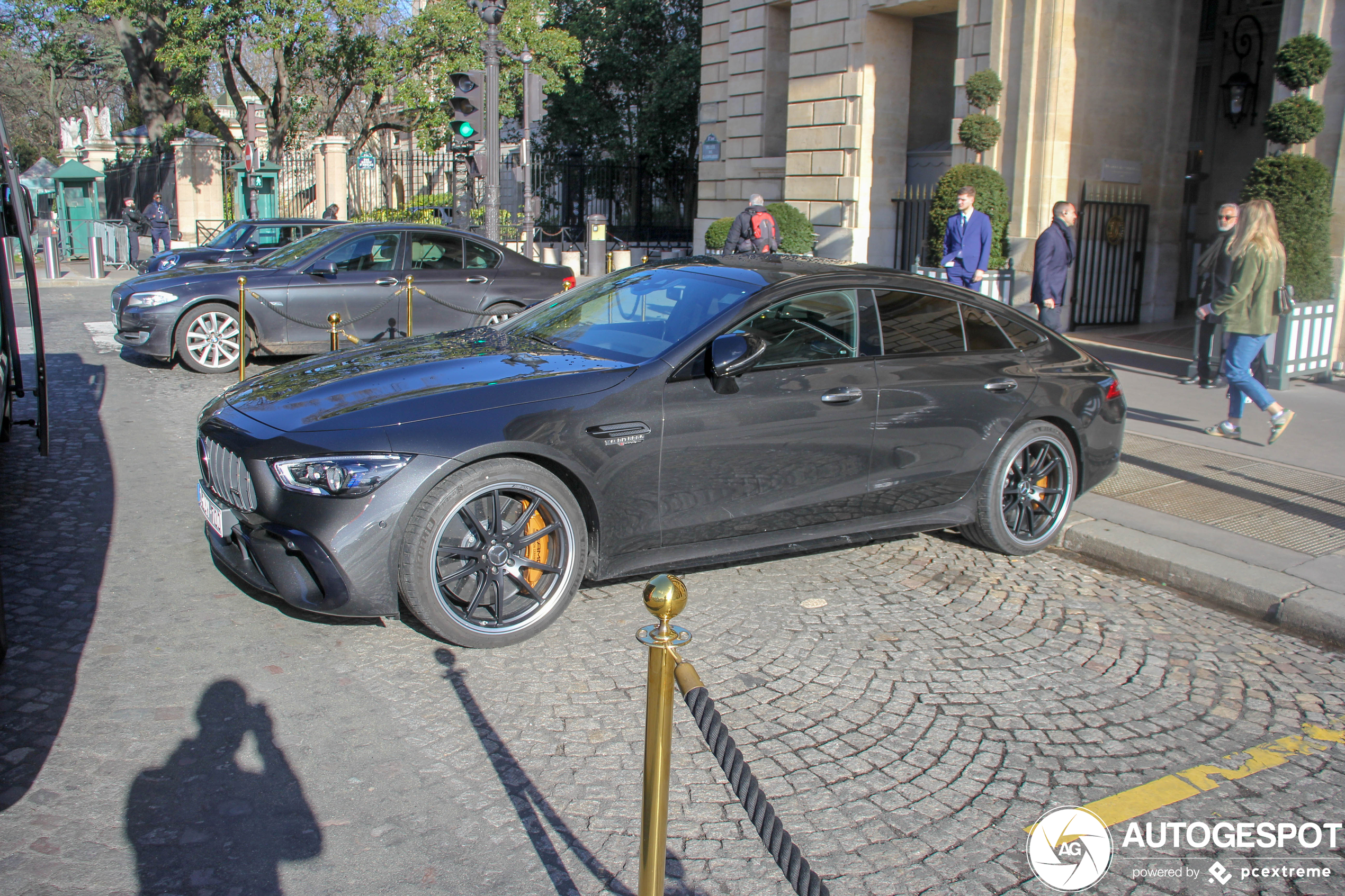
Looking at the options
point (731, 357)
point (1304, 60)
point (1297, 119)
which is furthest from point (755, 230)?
point (731, 357)

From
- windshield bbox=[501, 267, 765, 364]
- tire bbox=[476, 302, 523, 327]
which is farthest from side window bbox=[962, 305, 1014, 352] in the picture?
tire bbox=[476, 302, 523, 327]

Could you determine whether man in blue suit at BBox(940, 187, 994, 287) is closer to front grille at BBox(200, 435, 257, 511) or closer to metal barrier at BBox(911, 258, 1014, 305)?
metal barrier at BBox(911, 258, 1014, 305)

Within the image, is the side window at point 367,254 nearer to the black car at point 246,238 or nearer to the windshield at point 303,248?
the windshield at point 303,248

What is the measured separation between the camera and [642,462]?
15.0 ft

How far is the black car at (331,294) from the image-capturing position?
10.7 m

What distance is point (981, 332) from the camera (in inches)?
228

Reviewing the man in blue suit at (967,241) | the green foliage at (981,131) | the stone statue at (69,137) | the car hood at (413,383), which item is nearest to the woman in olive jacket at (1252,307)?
the man in blue suit at (967,241)

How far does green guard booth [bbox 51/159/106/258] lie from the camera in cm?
2567

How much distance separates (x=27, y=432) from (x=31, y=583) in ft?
12.4

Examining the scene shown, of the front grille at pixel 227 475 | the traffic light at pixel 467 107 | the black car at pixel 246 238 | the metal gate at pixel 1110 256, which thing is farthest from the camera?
the black car at pixel 246 238

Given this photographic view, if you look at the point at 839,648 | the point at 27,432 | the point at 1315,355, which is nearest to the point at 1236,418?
the point at 1315,355

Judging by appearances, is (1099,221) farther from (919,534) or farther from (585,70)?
(585,70)

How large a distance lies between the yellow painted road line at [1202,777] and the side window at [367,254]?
9724 millimetres

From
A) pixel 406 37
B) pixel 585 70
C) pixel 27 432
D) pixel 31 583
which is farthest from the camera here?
pixel 585 70
